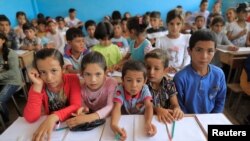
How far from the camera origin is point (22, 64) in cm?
293

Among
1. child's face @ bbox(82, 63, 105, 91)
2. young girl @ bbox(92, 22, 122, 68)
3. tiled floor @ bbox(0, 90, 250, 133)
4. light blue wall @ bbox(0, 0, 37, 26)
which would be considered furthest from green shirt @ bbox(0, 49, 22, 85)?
light blue wall @ bbox(0, 0, 37, 26)

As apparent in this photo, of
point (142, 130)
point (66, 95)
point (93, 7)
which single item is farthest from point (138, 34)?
point (93, 7)

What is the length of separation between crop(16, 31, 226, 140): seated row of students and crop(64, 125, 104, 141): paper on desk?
56 millimetres

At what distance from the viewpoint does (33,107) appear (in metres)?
1.14

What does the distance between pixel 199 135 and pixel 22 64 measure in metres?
2.71

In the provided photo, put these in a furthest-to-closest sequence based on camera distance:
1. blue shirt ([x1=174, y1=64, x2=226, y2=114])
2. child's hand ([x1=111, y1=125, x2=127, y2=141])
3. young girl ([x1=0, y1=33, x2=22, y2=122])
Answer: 1. young girl ([x1=0, y1=33, x2=22, y2=122])
2. blue shirt ([x1=174, y1=64, x2=226, y2=114])
3. child's hand ([x1=111, y1=125, x2=127, y2=141])

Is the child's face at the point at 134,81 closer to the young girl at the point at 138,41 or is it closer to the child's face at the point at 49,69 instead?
the child's face at the point at 49,69

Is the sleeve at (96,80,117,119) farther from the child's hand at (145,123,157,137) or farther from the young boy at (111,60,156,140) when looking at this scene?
the child's hand at (145,123,157,137)

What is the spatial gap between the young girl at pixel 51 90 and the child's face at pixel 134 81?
1.02ft

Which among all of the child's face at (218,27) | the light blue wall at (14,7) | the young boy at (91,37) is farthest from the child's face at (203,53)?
the light blue wall at (14,7)

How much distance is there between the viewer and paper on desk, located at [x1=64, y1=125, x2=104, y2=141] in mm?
934

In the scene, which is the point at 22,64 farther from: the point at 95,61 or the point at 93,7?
the point at 93,7

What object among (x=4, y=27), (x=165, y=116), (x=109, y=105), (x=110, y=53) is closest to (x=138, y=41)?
(x=110, y=53)

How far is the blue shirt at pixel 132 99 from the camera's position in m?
1.26
